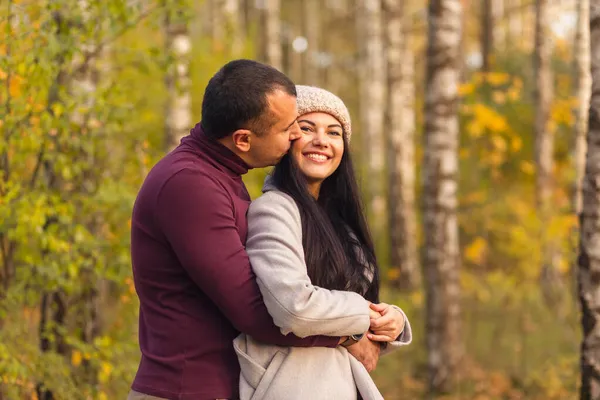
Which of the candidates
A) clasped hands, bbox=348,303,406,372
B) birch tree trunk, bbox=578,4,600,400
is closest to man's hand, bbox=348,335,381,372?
clasped hands, bbox=348,303,406,372

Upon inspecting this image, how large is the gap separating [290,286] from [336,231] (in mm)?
635

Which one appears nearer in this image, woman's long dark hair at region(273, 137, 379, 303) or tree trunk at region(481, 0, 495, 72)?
woman's long dark hair at region(273, 137, 379, 303)

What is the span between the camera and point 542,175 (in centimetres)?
1331

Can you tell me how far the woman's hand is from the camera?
2969mm

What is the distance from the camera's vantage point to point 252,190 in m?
7.74

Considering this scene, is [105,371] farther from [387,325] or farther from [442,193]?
[442,193]

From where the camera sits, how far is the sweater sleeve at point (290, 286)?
2.60 m

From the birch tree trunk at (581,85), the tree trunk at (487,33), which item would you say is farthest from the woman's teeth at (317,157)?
the tree trunk at (487,33)

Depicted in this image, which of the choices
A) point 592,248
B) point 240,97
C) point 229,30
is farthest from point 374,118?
point 240,97

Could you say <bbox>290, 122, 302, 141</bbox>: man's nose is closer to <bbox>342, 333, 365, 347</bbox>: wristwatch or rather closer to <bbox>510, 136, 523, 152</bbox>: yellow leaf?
<bbox>342, 333, 365, 347</bbox>: wristwatch

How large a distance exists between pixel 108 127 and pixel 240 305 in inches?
121

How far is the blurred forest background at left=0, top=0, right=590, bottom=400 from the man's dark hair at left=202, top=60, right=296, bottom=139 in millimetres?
2074

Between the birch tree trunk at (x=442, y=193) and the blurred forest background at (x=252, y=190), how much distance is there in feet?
0.05

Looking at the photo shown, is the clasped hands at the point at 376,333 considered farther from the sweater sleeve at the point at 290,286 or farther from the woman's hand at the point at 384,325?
the sweater sleeve at the point at 290,286
